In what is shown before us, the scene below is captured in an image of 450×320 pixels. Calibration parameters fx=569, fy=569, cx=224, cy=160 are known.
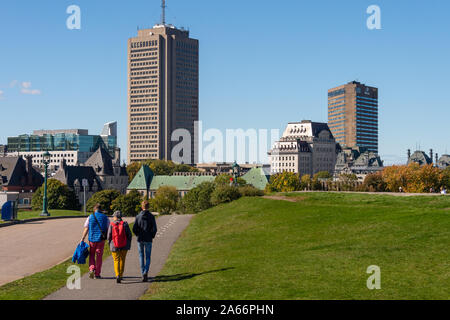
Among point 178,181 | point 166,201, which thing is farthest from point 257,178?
point 166,201

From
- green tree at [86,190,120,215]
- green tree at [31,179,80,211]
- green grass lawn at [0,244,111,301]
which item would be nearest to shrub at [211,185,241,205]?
green grass lawn at [0,244,111,301]

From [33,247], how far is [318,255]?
15.5 m

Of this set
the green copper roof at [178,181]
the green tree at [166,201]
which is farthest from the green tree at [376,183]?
the green copper roof at [178,181]

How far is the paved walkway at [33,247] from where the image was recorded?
22.0 m

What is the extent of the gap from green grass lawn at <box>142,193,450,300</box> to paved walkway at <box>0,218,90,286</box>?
532 cm

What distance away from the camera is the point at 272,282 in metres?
16.1

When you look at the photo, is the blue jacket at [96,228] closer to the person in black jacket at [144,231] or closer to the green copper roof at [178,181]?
the person in black jacket at [144,231]

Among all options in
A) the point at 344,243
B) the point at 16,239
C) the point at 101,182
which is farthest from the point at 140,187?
the point at 344,243

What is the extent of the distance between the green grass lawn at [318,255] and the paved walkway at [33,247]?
5.32 metres

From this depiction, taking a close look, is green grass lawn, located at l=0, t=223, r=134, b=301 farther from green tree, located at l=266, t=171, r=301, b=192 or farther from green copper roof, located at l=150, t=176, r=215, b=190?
green copper roof, located at l=150, t=176, r=215, b=190
